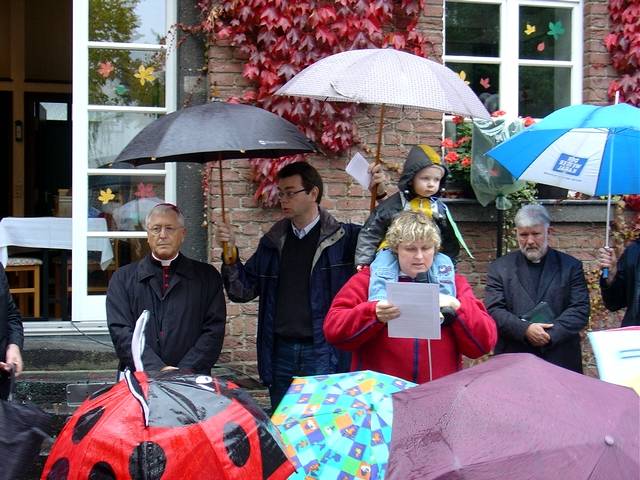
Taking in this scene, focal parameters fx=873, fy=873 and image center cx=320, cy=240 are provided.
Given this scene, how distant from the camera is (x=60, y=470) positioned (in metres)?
2.32

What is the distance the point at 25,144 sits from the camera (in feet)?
34.2

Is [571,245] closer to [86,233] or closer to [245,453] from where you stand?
[86,233]

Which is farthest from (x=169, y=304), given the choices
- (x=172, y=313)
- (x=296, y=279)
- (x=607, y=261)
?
(x=607, y=261)

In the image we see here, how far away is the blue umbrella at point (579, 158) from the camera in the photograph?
Result: 476 centimetres

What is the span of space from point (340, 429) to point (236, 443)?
36 centimetres

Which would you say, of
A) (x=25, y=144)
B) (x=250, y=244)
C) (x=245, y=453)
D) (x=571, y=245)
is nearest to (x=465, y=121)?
(x=571, y=245)

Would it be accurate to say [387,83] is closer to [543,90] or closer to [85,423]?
[85,423]

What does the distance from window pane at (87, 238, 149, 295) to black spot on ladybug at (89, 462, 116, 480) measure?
4.29m

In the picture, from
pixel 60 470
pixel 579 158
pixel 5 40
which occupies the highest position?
pixel 5 40

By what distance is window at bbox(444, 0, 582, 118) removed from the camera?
22.6ft

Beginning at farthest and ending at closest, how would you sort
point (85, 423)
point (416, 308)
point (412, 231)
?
point (412, 231) → point (416, 308) → point (85, 423)

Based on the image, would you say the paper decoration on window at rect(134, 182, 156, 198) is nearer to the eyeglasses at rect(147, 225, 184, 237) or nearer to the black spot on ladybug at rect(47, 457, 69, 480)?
the eyeglasses at rect(147, 225, 184, 237)

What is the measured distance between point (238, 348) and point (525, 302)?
2.39 meters

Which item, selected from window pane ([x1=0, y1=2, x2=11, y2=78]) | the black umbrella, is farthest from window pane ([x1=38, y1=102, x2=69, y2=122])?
the black umbrella
